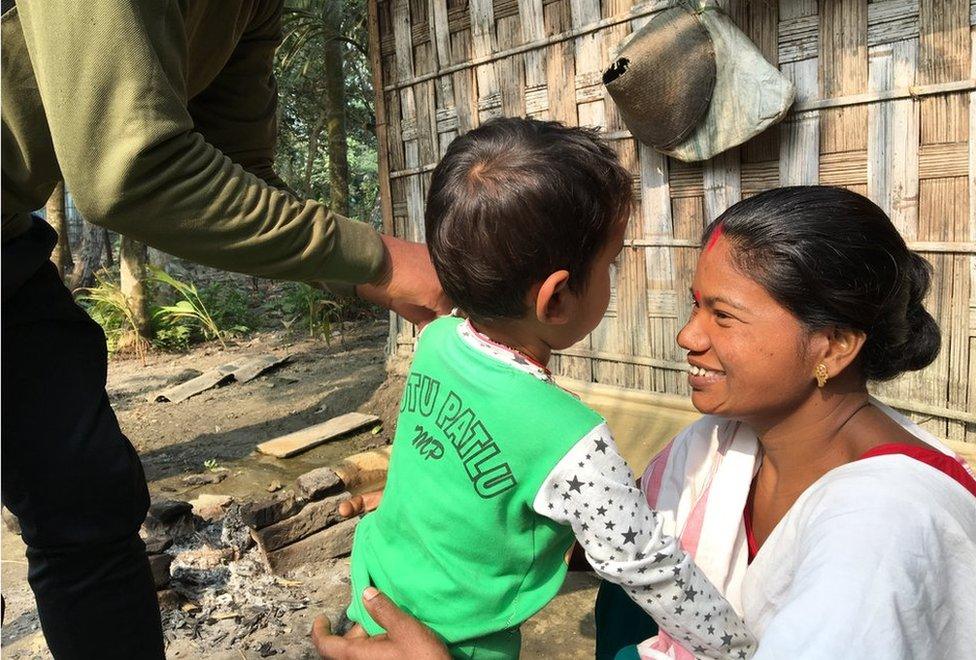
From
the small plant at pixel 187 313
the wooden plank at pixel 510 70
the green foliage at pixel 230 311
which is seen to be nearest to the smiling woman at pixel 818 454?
the wooden plank at pixel 510 70

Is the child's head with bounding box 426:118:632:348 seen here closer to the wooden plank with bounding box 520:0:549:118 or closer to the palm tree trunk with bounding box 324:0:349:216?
the wooden plank with bounding box 520:0:549:118

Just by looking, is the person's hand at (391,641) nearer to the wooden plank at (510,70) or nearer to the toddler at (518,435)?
the toddler at (518,435)

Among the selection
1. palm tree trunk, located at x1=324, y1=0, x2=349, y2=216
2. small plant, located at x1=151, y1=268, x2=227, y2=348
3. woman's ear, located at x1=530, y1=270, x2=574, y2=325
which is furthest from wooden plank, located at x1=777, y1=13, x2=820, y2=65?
small plant, located at x1=151, y1=268, x2=227, y2=348

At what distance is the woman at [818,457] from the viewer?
1242mm

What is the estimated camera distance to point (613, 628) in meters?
1.95

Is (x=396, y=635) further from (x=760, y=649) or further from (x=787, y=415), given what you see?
(x=787, y=415)

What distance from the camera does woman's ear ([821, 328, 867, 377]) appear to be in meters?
1.53

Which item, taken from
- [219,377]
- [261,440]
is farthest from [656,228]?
[219,377]

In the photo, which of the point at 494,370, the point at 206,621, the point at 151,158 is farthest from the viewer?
the point at 206,621

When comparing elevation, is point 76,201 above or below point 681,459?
above

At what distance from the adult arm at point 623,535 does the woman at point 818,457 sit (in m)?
0.13

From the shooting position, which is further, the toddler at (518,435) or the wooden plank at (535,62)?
the wooden plank at (535,62)

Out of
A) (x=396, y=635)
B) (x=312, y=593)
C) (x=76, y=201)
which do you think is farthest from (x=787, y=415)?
(x=312, y=593)

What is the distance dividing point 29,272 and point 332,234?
729mm
